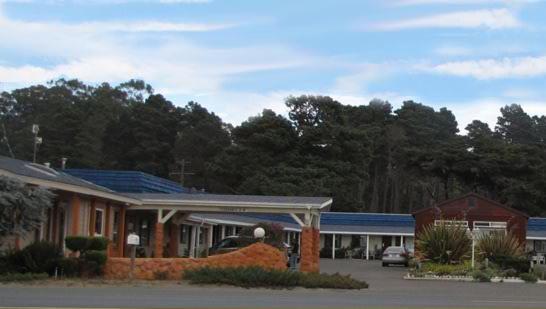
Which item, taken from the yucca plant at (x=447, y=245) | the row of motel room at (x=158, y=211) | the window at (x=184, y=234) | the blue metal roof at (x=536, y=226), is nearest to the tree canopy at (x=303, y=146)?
the blue metal roof at (x=536, y=226)

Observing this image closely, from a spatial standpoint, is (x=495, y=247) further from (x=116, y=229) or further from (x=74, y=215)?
(x=74, y=215)

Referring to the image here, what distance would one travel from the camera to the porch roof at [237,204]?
30.3 m

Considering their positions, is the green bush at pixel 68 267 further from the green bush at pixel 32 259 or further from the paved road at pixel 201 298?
the paved road at pixel 201 298

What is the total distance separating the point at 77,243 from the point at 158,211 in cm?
874

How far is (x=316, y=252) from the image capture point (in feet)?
104

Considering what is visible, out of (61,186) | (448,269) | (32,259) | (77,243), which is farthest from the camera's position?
(448,269)

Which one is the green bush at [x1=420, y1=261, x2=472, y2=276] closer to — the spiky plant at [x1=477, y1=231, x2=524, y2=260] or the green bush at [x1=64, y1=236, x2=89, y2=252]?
the spiky plant at [x1=477, y1=231, x2=524, y2=260]

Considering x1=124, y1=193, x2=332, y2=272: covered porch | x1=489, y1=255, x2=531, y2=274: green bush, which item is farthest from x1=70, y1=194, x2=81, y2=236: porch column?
x1=489, y1=255, x2=531, y2=274: green bush

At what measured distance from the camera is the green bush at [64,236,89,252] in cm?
2388

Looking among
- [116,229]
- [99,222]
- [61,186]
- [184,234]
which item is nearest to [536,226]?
[184,234]

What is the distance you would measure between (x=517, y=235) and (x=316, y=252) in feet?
66.1

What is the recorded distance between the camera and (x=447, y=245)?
34094 millimetres

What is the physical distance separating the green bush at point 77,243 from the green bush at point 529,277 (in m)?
16.9

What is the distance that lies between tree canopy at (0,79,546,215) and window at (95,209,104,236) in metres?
42.9
